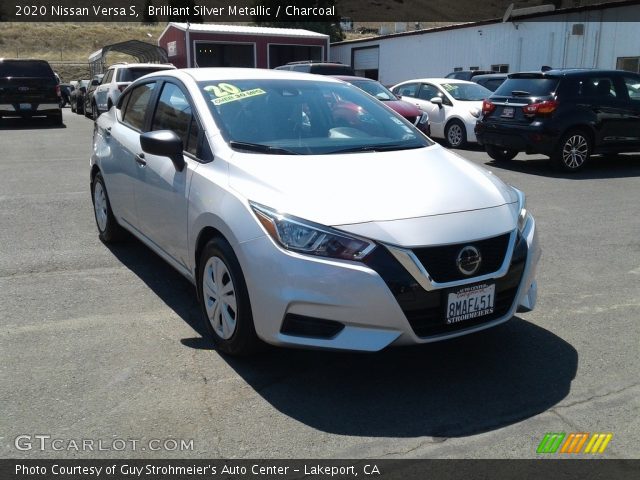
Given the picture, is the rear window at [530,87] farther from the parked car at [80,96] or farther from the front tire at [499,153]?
the parked car at [80,96]

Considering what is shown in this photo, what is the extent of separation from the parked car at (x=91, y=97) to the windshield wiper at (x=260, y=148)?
17747mm

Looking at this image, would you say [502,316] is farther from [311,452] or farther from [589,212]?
[589,212]

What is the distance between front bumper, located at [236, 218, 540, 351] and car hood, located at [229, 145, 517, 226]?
0.25 m

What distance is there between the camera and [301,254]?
3.22 m

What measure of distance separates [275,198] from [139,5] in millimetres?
112437

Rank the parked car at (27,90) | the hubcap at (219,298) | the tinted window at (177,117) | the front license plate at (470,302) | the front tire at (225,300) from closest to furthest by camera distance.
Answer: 1. the front license plate at (470,302)
2. the front tire at (225,300)
3. the hubcap at (219,298)
4. the tinted window at (177,117)
5. the parked car at (27,90)

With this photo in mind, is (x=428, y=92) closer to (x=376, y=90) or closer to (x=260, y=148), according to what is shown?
(x=376, y=90)

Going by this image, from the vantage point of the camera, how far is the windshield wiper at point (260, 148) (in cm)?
399

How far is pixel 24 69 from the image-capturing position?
19312 mm

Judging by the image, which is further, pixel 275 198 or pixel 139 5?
pixel 139 5

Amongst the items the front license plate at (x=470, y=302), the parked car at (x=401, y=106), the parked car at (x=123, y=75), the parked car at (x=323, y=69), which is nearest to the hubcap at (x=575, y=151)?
the parked car at (x=401, y=106)

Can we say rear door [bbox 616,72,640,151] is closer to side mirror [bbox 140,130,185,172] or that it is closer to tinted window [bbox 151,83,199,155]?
tinted window [bbox 151,83,199,155]
